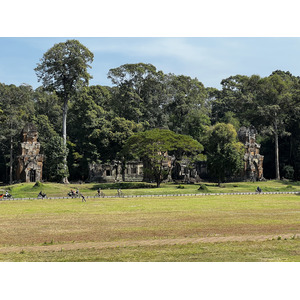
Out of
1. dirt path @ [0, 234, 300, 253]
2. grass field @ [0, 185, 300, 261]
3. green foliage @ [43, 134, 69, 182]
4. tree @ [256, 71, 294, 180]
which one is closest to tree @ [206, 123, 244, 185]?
tree @ [256, 71, 294, 180]

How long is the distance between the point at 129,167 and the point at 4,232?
2150 inches

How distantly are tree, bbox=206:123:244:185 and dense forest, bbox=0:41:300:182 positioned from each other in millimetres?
2499

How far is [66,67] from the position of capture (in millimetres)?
67188

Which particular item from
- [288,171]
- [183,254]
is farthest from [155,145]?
[183,254]

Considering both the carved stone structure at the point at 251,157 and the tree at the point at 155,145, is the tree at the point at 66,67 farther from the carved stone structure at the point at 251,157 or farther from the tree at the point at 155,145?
the carved stone structure at the point at 251,157

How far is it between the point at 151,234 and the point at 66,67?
53.0m

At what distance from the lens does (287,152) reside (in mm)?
78875

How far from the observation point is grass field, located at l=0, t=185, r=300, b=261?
1521 cm

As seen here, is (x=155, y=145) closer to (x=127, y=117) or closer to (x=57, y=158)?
(x=57, y=158)

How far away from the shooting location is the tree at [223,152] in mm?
63656

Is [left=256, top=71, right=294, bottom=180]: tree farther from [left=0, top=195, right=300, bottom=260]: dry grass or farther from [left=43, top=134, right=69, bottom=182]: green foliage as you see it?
[left=0, top=195, right=300, bottom=260]: dry grass

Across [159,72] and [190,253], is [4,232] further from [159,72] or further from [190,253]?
[159,72]

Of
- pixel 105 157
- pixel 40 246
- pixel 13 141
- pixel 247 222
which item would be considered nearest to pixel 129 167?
pixel 105 157

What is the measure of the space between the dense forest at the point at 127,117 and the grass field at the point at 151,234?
1481 inches
